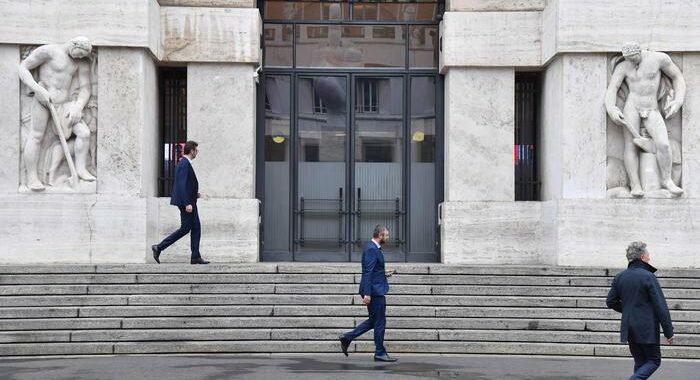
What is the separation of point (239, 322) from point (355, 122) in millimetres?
6728

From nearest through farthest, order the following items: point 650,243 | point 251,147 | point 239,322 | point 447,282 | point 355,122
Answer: point 239,322 < point 447,282 < point 650,243 < point 251,147 < point 355,122

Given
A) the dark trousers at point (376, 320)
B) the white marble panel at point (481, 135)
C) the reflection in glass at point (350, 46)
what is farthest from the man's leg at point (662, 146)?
the dark trousers at point (376, 320)

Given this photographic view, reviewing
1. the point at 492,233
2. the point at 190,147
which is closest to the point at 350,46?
the point at 492,233

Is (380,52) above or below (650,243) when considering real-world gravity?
above

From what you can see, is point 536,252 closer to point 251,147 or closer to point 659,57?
point 659,57

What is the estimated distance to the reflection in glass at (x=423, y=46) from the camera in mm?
21938

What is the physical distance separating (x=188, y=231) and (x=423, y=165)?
5.55 m

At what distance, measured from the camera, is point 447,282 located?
57.8ft

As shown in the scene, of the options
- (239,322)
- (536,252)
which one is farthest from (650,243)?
(239,322)

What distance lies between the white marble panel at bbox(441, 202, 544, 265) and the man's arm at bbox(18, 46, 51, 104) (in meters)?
7.01

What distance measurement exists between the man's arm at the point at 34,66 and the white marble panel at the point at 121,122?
0.89m

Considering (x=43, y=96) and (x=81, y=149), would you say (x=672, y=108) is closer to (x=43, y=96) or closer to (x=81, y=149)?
(x=81, y=149)

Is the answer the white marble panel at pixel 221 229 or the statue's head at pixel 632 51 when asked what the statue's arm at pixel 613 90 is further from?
the white marble panel at pixel 221 229

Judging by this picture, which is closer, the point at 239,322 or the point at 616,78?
the point at 239,322
